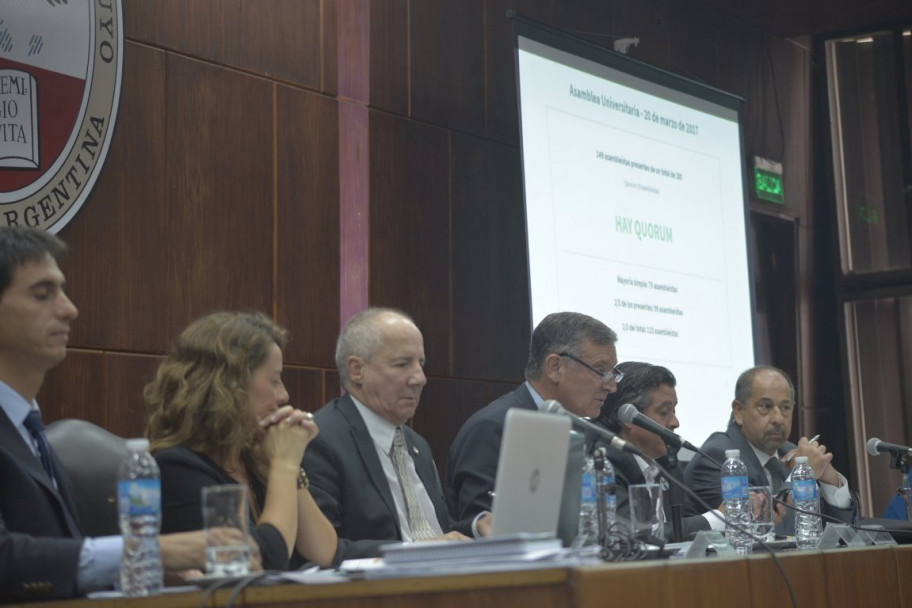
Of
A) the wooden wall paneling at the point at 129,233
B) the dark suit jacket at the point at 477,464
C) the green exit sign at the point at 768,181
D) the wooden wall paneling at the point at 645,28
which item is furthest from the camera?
the green exit sign at the point at 768,181

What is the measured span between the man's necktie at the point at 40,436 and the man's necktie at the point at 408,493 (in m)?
1.19

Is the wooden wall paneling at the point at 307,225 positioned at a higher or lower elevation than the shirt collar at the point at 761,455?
higher

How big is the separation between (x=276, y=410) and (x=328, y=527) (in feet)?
1.01

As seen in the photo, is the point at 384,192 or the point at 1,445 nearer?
the point at 1,445

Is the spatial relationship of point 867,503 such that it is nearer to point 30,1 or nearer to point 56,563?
point 30,1

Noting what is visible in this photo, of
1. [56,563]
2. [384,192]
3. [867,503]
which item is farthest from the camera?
[867,503]

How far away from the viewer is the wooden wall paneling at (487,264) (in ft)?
17.3

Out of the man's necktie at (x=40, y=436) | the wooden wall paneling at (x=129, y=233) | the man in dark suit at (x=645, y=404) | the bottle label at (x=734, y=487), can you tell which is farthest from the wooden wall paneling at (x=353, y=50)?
the man's necktie at (x=40, y=436)

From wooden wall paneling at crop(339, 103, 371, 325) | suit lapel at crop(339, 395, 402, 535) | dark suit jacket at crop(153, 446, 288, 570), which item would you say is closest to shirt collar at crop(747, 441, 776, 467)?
wooden wall paneling at crop(339, 103, 371, 325)

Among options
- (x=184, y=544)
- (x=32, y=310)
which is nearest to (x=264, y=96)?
(x=32, y=310)

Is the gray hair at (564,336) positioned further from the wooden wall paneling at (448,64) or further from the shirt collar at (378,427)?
the wooden wall paneling at (448,64)

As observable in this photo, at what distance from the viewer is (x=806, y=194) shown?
309 inches

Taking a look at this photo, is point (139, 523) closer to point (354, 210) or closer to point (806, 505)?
point (806, 505)

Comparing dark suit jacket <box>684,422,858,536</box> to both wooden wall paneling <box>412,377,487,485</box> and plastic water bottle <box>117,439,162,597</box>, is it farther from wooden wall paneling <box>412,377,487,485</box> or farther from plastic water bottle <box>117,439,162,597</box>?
plastic water bottle <box>117,439,162,597</box>
